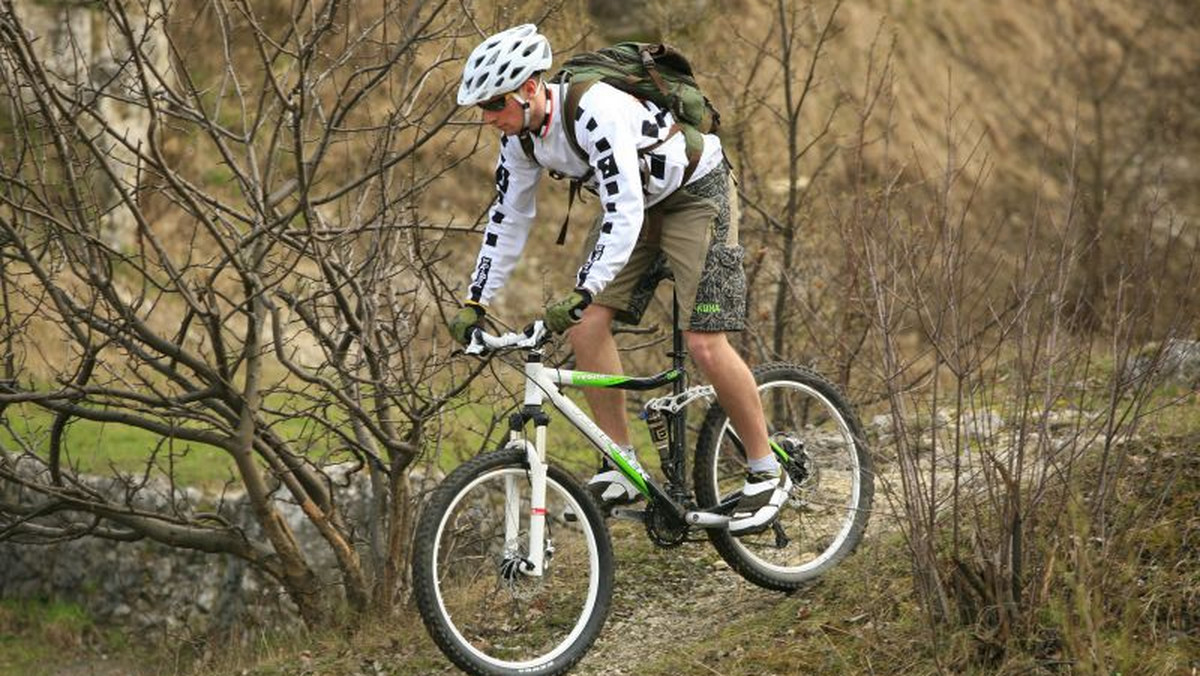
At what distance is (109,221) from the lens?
15375 mm

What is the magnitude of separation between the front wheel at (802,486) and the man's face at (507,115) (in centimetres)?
147

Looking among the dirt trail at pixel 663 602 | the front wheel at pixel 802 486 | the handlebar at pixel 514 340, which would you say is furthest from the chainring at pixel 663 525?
the handlebar at pixel 514 340

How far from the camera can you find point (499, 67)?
17.1 feet

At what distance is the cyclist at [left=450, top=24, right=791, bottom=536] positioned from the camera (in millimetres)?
5328

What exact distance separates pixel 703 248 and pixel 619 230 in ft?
1.82

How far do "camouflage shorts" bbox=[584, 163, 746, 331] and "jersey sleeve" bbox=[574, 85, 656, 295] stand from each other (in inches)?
18.3

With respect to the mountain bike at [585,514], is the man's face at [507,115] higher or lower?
higher

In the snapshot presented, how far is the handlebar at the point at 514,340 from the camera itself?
528cm

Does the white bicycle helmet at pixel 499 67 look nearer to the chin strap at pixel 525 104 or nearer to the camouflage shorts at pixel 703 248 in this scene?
the chin strap at pixel 525 104

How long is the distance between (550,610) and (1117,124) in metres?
17.0

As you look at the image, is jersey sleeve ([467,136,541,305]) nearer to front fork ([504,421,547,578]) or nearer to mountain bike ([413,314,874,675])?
mountain bike ([413,314,874,675])

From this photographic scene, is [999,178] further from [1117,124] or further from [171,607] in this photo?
[171,607]

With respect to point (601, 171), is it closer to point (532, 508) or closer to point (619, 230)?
point (619, 230)

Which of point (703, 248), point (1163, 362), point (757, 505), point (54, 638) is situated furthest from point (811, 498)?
point (54, 638)
